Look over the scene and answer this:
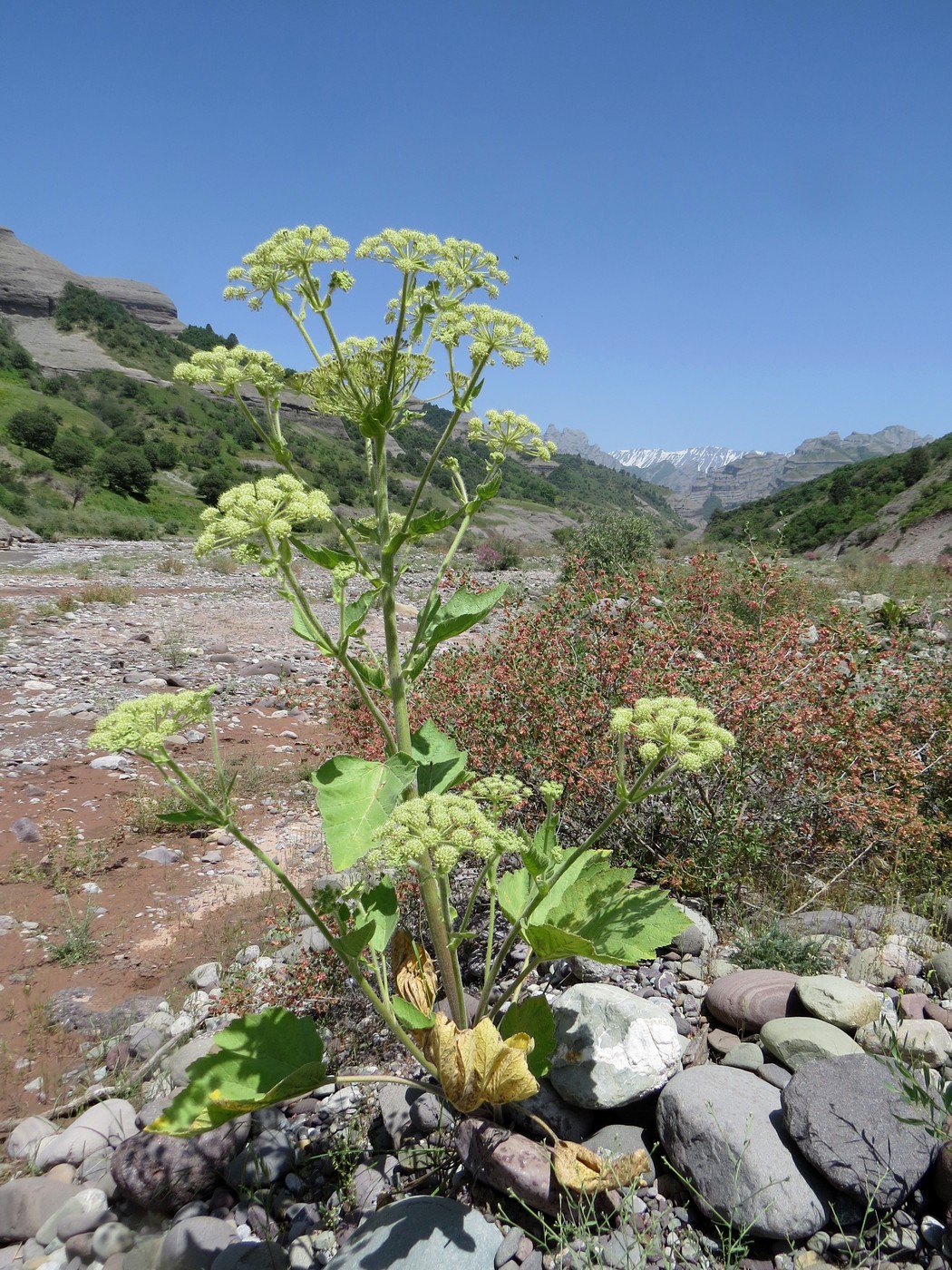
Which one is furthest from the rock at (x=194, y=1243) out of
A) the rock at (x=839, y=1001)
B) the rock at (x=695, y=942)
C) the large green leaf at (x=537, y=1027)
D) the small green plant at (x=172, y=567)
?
the small green plant at (x=172, y=567)

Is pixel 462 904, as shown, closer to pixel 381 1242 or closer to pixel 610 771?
pixel 610 771

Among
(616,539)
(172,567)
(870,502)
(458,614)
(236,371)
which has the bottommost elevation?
(172,567)

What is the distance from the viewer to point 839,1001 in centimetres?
313

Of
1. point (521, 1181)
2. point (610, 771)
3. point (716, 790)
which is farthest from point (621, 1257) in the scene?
point (716, 790)

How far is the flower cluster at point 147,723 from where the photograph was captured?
2432mm

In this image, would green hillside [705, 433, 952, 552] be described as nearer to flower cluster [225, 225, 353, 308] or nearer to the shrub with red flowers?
the shrub with red flowers

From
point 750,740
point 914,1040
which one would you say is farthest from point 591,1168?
point 750,740

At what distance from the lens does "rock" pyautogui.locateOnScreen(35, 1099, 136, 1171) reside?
10.8 ft

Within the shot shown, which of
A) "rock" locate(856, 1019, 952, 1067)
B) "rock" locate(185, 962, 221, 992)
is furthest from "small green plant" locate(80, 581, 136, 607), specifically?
"rock" locate(856, 1019, 952, 1067)

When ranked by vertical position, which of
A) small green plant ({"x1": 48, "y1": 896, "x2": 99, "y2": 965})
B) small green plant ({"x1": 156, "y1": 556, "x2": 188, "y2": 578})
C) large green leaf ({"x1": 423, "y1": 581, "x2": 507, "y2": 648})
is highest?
large green leaf ({"x1": 423, "y1": 581, "x2": 507, "y2": 648})

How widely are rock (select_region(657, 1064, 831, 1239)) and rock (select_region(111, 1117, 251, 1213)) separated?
6.80ft

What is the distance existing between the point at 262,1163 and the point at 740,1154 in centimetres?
216

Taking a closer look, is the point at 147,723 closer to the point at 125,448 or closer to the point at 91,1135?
the point at 91,1135

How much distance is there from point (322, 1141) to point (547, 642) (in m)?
3.81
